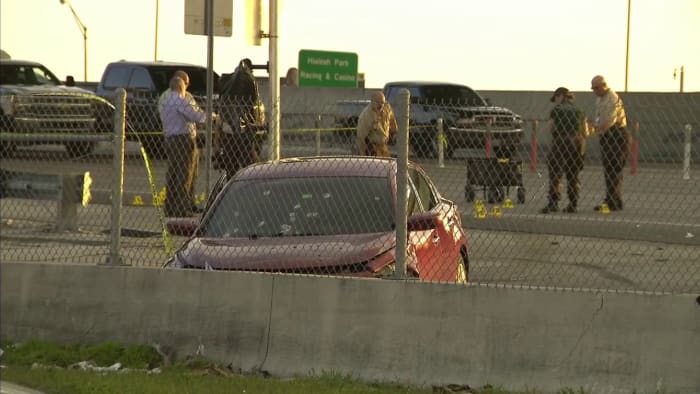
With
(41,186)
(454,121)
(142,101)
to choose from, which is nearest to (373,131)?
(41,186)

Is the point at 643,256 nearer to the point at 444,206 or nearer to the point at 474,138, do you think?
the point at 444,206

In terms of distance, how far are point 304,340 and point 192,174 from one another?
831cm

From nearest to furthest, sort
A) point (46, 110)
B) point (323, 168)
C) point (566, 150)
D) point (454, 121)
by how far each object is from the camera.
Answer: point (323, 168) → point (566, 150) → point (46, 110) → point (454, 121)

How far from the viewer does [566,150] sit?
18.5 metres

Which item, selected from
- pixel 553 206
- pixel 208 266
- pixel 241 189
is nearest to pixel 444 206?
pixel 241 189

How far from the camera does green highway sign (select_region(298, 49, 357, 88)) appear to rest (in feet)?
88.7

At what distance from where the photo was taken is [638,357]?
29.0 feet

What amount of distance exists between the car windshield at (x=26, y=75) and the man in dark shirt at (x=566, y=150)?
13590 mm

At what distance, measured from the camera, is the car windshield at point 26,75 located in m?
30.5

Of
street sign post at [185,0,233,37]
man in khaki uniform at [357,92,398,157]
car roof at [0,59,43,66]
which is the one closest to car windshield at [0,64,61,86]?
car roof at [0,59,43,66]

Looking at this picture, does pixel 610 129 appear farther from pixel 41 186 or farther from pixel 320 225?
pixel 320 225

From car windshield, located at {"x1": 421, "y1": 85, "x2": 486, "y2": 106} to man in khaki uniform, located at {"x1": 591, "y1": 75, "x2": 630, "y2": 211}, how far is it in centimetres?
1457

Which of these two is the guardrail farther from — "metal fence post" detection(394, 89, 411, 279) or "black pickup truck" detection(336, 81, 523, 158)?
"metal fence post" detection(394, 89, 411, 279)

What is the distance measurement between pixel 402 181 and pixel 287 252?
1.08 metres
